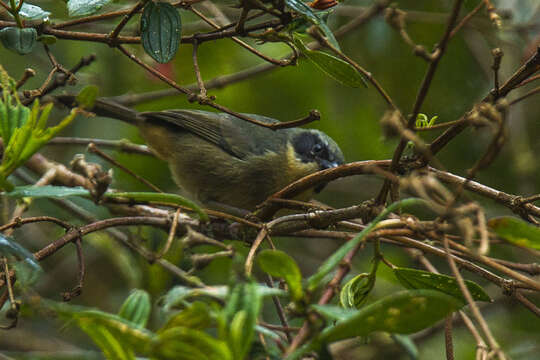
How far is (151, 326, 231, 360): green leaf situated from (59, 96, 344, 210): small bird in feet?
10.5

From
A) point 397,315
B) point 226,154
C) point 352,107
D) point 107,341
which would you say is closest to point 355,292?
point 397,315

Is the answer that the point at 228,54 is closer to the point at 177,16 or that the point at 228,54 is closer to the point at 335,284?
the point at 177,16

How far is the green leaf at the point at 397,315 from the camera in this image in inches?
51.1

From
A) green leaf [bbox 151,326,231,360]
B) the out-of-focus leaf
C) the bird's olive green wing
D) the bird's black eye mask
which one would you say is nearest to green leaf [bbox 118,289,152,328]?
green leaf [bbox 151,326,231,360]

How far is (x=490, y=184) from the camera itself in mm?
4957

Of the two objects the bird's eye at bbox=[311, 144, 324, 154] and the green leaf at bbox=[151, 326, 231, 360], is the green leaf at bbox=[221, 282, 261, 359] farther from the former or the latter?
the bird's eye at bbox=[311, 144, 324, 154]

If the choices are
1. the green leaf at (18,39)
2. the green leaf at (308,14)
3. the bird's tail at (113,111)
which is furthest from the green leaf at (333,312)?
the bird's tail at (113,111)

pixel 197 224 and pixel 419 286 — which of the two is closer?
pixel 419 286

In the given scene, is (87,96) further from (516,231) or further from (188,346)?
(516,231)

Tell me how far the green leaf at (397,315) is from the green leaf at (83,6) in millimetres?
1370

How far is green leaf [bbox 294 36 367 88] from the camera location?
6.78 feet

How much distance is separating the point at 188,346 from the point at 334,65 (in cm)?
118

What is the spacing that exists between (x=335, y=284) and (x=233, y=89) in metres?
3.63

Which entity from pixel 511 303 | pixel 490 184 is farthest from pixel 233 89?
pixel 511 303
